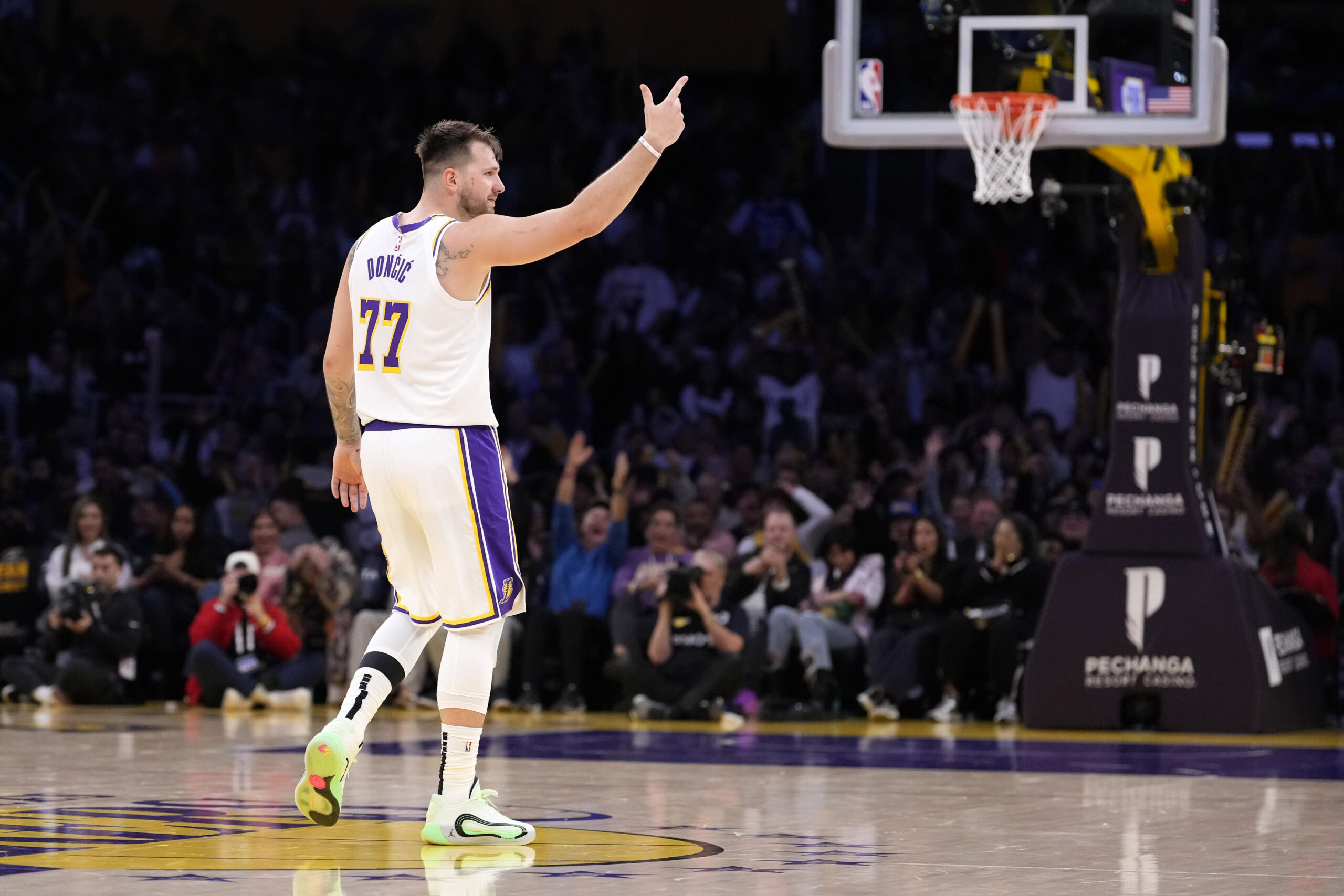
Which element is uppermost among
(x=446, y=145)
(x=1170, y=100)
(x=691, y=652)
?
(x=1170, y=100)

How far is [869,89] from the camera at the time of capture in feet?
38.3

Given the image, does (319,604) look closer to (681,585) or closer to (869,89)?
(681,585)

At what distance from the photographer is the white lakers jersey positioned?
22.8 ft

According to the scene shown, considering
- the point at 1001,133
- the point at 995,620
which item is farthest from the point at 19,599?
the point at 1001,133

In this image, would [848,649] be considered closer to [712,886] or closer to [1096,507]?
[1096,507]

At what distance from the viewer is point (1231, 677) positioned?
513 inches

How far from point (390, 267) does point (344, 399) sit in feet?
2.15

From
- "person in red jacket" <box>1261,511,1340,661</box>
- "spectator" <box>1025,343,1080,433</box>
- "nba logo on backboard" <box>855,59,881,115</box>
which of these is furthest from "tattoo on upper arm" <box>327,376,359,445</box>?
"spectator" <box>1025,343,1080,433</box>

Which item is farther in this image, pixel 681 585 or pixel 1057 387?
pixel 1057 387

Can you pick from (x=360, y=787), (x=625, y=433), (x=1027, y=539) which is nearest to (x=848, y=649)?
(x=1027, y=539)

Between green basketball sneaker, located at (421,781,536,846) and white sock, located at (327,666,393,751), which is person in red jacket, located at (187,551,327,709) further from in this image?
green basketball sneaker, located at (421,781,536,846)

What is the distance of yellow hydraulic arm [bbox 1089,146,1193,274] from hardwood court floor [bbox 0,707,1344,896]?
3229mm

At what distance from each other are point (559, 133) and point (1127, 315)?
1111cm

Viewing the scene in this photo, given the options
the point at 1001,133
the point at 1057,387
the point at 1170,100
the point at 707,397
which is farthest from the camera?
the point at 707,397
